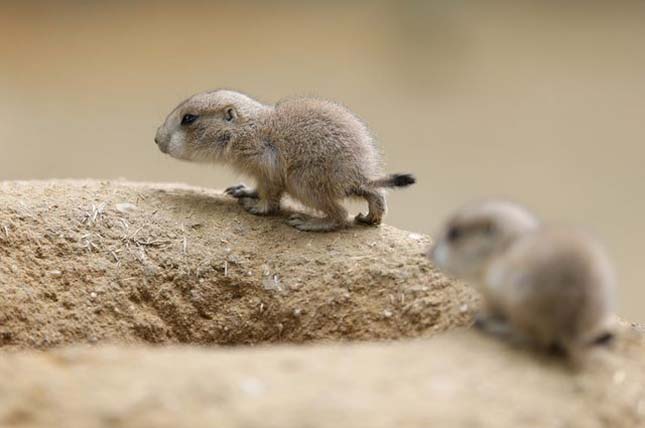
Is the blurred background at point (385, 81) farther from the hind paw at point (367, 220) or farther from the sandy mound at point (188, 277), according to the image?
the sandy mound at point (188, 277)

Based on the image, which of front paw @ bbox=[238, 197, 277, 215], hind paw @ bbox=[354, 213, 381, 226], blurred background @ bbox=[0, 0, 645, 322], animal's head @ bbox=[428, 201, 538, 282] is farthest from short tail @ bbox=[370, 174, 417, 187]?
blurred background @ bbox=[0, 0, 645, 322]

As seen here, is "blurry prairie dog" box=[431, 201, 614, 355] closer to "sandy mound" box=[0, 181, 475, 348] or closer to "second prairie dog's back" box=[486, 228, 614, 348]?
"second prairie dog's back" box=[486, 228, 614, 348]

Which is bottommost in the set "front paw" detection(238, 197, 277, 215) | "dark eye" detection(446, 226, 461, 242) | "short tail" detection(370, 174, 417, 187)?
"front paw" detection(238, 197, 277, 215)

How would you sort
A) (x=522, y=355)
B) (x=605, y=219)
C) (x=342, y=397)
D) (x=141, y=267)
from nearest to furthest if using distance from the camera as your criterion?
(x=342, y=397) → (x=522, y=355) → (x=141, y=267) → (x=605, y=219)

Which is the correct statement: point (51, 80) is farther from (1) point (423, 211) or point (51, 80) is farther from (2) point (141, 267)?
(2) point (141, 267)

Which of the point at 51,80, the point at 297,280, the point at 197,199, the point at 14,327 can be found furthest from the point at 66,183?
the point at 51,80

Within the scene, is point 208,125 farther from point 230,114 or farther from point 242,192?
point 242,192

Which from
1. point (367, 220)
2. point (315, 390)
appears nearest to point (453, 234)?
point (315, 390)
